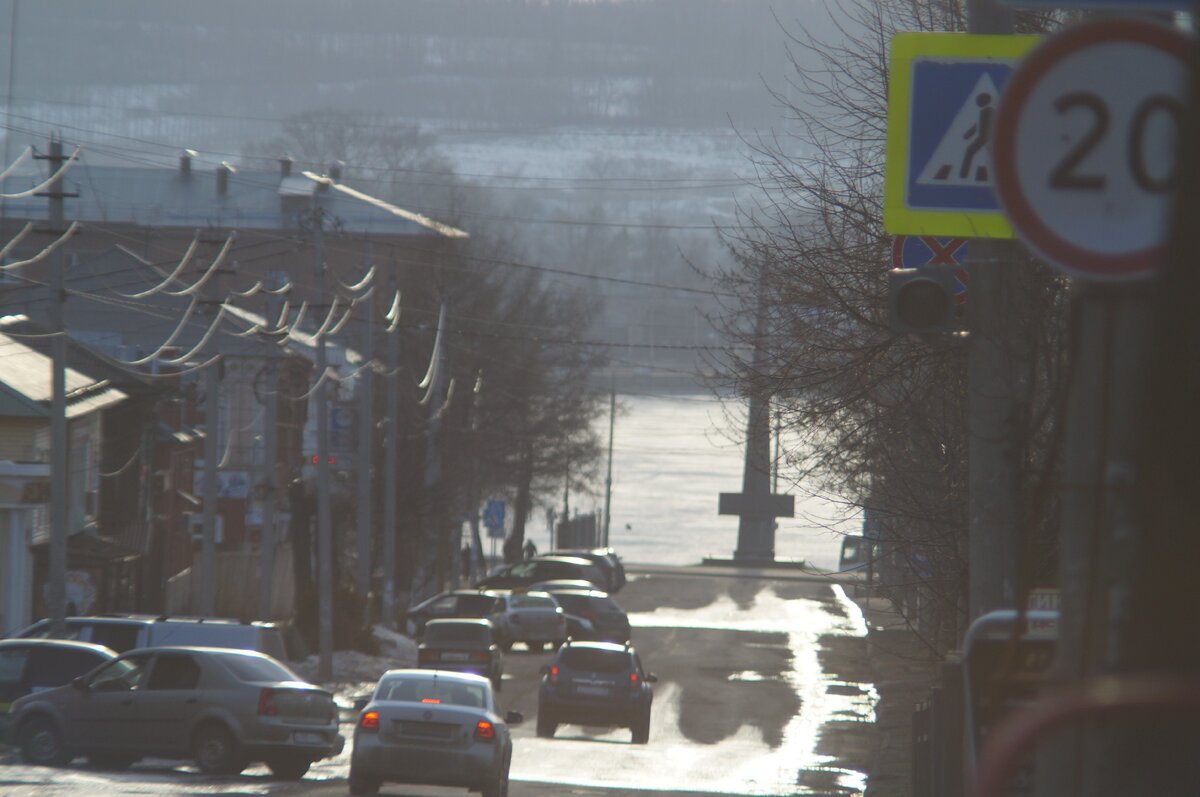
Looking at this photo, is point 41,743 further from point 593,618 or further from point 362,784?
point 593,618

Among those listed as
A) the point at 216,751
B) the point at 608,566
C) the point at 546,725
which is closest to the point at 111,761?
the point at 216,751

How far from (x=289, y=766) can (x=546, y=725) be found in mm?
7812

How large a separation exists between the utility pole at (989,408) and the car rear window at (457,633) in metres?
25.8

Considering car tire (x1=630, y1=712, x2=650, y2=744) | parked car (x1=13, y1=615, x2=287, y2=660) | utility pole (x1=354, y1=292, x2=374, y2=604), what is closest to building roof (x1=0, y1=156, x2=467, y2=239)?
utility pole (x1=354, y1=292, x2=374, y2=604)

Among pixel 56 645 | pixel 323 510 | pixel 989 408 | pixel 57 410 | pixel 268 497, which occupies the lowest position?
pixel 56 645

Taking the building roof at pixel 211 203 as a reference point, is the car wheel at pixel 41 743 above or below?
below

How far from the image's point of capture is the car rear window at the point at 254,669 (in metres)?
19.8

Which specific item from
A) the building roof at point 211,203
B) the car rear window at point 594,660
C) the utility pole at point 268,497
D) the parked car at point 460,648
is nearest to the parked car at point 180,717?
the car rear window at point 594,660

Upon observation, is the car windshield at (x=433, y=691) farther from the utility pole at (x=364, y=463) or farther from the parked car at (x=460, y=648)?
the utility pole at (x=364, y=463)

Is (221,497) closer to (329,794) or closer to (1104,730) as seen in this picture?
(329,794)

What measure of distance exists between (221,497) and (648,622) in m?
16.5

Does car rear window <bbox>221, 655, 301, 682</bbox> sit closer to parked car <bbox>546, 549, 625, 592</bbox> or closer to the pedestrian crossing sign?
the pedestrian crossing sign

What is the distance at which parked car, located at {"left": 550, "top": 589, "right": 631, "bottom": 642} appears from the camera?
141 ft

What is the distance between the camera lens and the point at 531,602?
4316 cm
